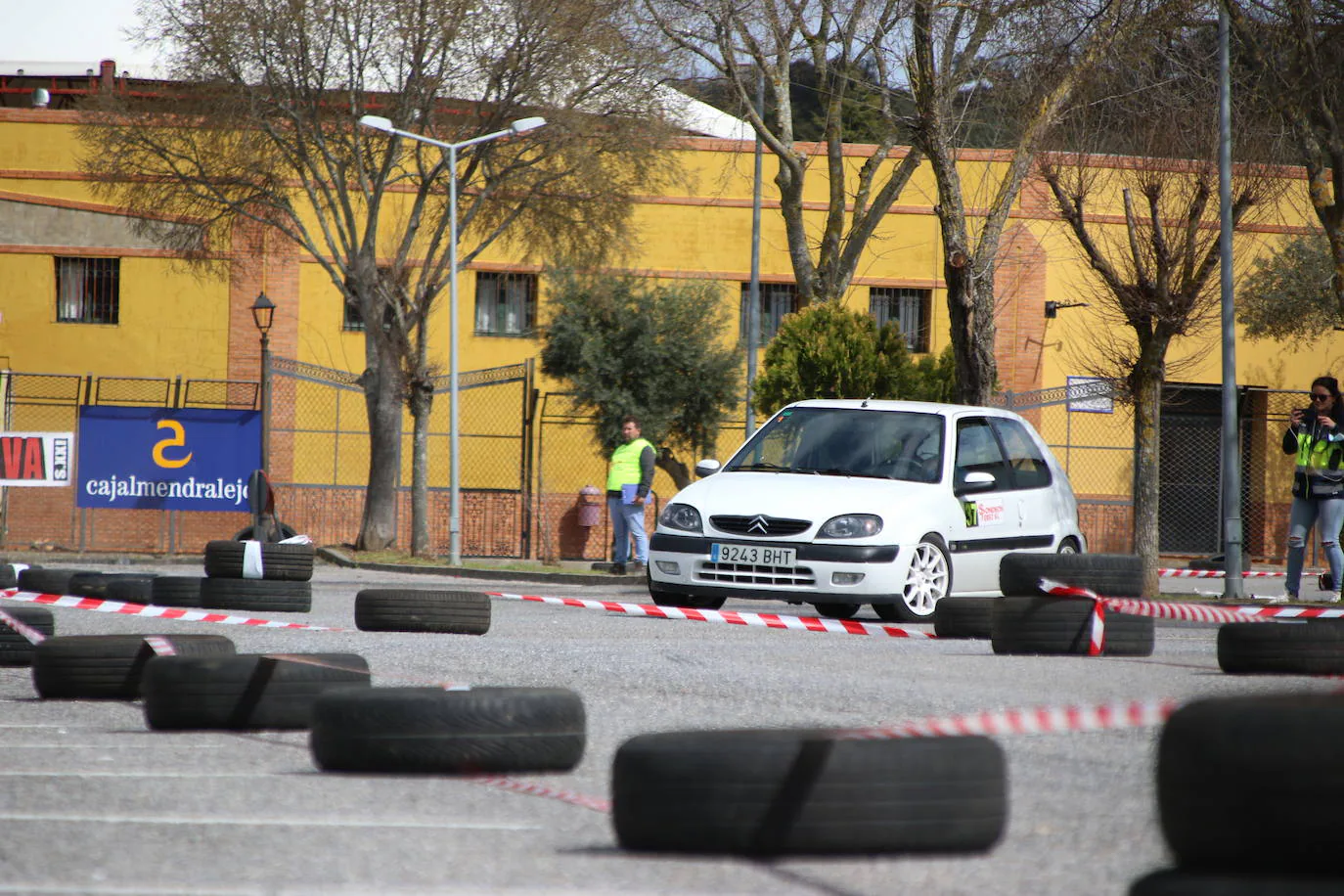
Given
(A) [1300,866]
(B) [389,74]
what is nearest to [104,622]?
(A) [1300,866]

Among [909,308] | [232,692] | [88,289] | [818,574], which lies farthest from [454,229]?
[232,692]

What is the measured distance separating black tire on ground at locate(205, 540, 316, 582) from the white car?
2369 mm

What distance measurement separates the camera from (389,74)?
85.5 feet

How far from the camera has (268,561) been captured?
465 inches

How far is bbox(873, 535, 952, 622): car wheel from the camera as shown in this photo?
1168cm

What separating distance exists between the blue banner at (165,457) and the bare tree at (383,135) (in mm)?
2165

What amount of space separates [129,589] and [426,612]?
3.19 metres

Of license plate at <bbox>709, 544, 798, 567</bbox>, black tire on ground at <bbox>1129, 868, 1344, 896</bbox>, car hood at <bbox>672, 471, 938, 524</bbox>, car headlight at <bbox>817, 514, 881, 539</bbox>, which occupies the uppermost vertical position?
car hood at <bbox>672, 471, 938, 524</bbox>

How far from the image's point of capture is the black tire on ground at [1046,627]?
9094 mm

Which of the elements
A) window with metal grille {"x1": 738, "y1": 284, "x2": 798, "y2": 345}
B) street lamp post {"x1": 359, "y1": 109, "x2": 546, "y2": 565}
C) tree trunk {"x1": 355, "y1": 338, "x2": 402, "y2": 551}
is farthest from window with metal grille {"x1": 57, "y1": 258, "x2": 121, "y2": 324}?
window with metal grille {"x1": 738, "y1": 284, "x2": 798, "y2": 345}

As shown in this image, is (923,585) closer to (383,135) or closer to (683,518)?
(683,518)

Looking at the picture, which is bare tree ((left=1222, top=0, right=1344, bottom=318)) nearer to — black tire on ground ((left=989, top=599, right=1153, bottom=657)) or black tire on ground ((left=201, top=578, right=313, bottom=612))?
black tire on ground ((left=989, top=599, right=1153, bottom=657))

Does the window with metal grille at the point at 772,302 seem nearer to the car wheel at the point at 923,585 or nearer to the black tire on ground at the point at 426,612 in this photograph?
the car wheel at the point at 923,585

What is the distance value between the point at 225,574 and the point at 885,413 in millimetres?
4794
